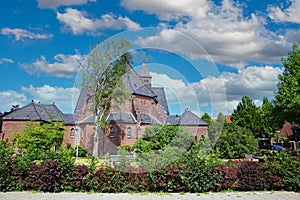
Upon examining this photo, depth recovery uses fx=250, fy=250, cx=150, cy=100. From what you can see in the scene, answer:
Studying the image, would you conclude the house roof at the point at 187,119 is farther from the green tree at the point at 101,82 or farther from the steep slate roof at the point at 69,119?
the steep slate roof at the point at 69,119

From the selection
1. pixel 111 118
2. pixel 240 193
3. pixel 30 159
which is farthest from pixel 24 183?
pixel 111 118

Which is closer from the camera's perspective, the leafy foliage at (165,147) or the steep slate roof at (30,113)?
the leafy foliage at (165,147)

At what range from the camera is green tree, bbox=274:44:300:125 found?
27.1 metres

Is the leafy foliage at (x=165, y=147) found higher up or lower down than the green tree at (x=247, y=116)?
lower down

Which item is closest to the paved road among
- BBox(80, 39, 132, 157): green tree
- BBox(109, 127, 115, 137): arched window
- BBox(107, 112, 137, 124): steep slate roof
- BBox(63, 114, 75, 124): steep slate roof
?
BBox(80, 39, 132, 157): green tree

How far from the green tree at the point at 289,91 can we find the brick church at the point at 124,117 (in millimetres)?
15842

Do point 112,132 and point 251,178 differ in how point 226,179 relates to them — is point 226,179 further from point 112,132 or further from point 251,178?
point 112,132

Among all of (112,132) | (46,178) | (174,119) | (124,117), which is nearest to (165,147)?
(174,119)

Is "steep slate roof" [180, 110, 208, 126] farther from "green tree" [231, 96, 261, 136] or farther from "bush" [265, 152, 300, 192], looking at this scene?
"green tree" [231, 96, 261, 136]

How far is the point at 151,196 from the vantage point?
8008 millimetres

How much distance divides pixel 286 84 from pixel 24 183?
1119 inches

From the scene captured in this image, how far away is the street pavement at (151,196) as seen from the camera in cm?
777

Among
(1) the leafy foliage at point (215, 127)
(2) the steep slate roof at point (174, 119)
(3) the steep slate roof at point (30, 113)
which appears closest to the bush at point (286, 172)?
(1) the leafy foliage at point (215, 127)

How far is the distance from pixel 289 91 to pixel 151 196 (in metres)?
25.3
